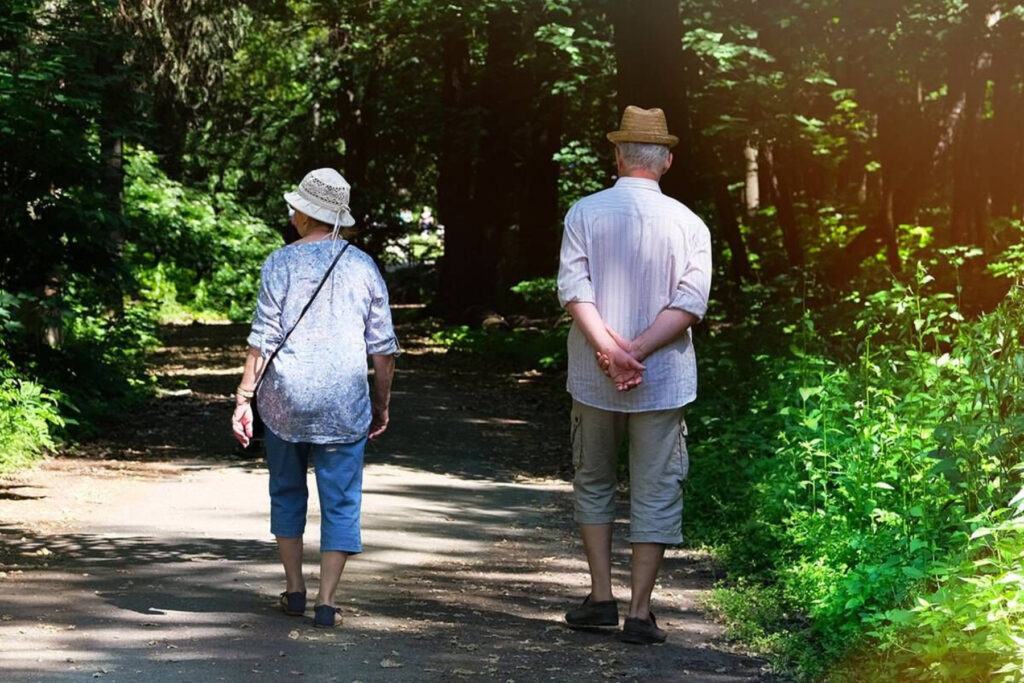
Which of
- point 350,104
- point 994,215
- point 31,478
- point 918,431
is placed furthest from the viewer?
point 350,104

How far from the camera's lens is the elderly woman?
661 cm

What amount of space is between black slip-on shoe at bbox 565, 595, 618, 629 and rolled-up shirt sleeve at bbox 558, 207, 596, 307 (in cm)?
136

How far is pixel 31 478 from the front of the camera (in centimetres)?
1115

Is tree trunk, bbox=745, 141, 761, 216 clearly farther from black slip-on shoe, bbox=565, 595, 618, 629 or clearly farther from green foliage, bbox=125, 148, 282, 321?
black slip-on shoe, bbox=565, 595, 618, 629

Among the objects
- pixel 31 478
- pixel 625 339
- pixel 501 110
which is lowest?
pixel 31 478

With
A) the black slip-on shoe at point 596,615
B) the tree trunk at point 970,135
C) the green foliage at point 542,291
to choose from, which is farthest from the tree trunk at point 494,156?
the black slip-on shoe at point 596,615

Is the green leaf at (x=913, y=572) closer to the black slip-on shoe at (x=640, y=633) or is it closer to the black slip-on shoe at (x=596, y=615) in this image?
the black slip-on shoe at (x=640, y=633)

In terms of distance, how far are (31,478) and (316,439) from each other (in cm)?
532

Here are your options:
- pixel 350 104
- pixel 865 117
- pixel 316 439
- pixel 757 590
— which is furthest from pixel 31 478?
pixel 350 104

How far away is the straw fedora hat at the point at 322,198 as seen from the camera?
6766 millimetres

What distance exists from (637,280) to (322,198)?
1.48 meters

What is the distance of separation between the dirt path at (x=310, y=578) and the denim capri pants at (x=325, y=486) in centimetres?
40

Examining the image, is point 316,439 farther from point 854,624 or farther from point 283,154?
point 283,154

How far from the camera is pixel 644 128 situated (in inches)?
261
